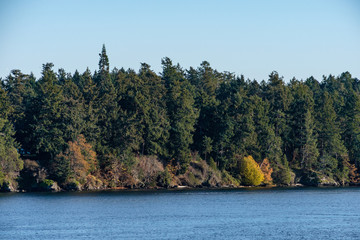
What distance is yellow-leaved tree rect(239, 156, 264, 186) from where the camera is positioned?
121250 mm

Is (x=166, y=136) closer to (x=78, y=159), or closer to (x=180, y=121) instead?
(x=180, y=121)

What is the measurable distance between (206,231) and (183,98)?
62.0 m

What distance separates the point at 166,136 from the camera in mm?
115625

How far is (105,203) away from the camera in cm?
8412

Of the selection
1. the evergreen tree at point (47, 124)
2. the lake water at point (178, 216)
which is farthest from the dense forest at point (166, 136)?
the lake water at point (178, 216)

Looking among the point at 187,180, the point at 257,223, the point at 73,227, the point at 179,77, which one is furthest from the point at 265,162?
the point at 73,227

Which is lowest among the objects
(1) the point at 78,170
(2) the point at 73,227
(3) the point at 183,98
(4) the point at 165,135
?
(2) the point at 73,227

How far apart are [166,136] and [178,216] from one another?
4571 centimetres

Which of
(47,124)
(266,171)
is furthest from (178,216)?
(266,171)

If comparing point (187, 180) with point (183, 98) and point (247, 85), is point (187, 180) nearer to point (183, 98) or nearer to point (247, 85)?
point (183, 98)

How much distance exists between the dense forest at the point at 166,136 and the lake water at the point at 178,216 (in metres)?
10.2

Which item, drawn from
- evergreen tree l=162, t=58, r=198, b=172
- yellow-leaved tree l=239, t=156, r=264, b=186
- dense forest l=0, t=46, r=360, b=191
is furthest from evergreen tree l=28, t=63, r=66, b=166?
yellow-leaved tree l=239, t=156, r=264, b=186

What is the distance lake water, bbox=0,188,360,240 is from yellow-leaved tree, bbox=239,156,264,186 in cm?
1911

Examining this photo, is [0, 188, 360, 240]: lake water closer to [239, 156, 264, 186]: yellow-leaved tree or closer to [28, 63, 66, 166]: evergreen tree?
[28, 63, 66, 166]: evergreen tree
